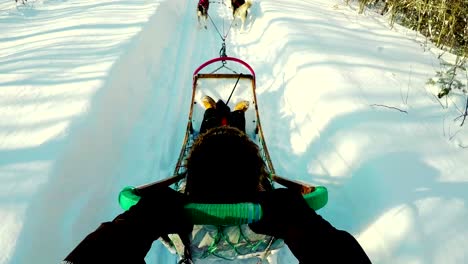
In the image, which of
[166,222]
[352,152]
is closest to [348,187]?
[352,152]

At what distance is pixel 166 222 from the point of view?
44.7 inches

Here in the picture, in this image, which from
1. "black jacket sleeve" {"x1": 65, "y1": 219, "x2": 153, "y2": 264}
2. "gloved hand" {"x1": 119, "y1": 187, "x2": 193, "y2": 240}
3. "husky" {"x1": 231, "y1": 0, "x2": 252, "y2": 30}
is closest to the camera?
"black jacket sleeve" {"x1": 65, "y1": 219, "x2": 153, "y2": 264}

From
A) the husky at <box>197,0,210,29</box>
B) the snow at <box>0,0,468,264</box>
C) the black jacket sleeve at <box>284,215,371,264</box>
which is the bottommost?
the snow at <box>0,0,468,264</box>

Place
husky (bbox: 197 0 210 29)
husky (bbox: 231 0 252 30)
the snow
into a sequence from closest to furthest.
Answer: the snow → husky (bbox: 197 0 210 29) → husky (bbox: 231 0 252 30)

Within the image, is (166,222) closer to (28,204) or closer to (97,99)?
(28,204)

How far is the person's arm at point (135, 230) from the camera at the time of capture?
2.97 feet

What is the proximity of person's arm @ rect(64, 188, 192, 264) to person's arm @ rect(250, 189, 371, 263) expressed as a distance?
31 centimetres

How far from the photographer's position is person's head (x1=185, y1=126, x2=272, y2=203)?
49.5 inches

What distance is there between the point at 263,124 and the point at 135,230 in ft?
8.87

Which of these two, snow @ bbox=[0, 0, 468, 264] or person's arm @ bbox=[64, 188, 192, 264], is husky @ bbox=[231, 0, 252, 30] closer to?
snow @ bbox=[0, 0, 468, 264]

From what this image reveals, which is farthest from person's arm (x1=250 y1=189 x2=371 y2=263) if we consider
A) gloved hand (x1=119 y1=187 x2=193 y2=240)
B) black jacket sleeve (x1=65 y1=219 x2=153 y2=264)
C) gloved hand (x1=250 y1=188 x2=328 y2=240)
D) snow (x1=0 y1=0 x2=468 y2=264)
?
snow (x1=0 y1=0 x2=468 y2=264)

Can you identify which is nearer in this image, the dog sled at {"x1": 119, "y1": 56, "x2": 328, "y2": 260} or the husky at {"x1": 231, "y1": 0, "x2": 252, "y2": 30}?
the dog sled at {"x1": 119, "y1": 56, "x2": 328, "y2": 260}

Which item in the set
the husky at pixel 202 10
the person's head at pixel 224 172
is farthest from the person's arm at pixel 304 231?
the husky at pixel 202 10

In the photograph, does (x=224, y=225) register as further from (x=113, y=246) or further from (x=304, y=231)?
(x=113, y=246)
